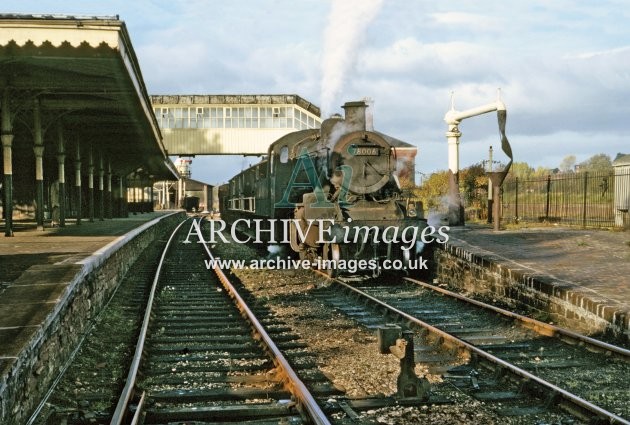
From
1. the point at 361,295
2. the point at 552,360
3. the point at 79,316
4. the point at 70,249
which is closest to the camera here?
the point at 552,360

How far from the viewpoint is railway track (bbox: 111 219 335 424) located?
4.70 meters

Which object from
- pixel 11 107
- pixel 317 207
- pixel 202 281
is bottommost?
pixel 202 281

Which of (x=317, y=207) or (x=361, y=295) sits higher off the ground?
(x=317, y=207)

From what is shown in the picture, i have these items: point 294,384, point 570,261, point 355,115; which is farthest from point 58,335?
point 570,261

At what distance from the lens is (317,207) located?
11.8 m

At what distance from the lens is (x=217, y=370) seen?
231 inches

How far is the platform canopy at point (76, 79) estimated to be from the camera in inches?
397

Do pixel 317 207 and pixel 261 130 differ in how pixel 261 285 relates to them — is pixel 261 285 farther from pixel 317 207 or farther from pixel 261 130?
pixel 261 130

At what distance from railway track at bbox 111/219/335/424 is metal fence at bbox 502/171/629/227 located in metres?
14.3

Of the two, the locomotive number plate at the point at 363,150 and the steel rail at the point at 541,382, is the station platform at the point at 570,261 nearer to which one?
the steel rail at the point at 541,382

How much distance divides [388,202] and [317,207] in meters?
1.39

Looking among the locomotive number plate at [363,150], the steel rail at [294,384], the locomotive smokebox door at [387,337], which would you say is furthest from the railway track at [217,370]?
the locomotive number plate at [363,150]

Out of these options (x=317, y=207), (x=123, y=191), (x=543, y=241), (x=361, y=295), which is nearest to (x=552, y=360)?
(x=361, y=295)

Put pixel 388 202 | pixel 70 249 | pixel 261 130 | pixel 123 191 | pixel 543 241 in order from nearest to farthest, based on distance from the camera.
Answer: pixel 70 249, pixel 388 202, pixel 543 241, pixel 123 191, pixel 261 130
